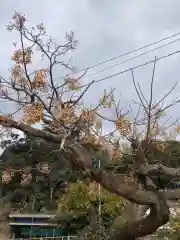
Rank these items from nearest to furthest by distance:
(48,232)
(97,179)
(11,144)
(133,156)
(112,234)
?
(97,179), (133,156), (112,234), (48,232), (11,144)

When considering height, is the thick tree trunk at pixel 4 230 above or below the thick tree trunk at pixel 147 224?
above

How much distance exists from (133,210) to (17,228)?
2358 centimetres

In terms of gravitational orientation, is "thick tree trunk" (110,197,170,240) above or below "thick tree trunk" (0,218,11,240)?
below

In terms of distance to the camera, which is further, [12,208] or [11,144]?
[11,144]

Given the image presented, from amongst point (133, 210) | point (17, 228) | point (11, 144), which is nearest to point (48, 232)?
point (17, 228)

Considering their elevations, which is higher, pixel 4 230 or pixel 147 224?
pixel 4 230

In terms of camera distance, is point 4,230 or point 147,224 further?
point 4,230

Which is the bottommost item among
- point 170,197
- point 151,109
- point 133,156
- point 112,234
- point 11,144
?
point 112,234

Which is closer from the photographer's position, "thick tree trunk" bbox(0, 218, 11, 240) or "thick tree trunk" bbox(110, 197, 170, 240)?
"thick tree trunk" bbox(110, 197, 170, 240)

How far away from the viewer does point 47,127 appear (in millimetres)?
9188

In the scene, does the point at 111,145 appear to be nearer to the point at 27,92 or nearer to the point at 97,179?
the point at 97,179

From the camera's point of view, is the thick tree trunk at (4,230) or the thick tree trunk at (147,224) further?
the thick tree trunk at (4,230)

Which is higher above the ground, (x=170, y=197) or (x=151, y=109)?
(x=151, y=109)

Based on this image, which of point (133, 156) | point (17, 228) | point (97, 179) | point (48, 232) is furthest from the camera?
point (17, 228)
